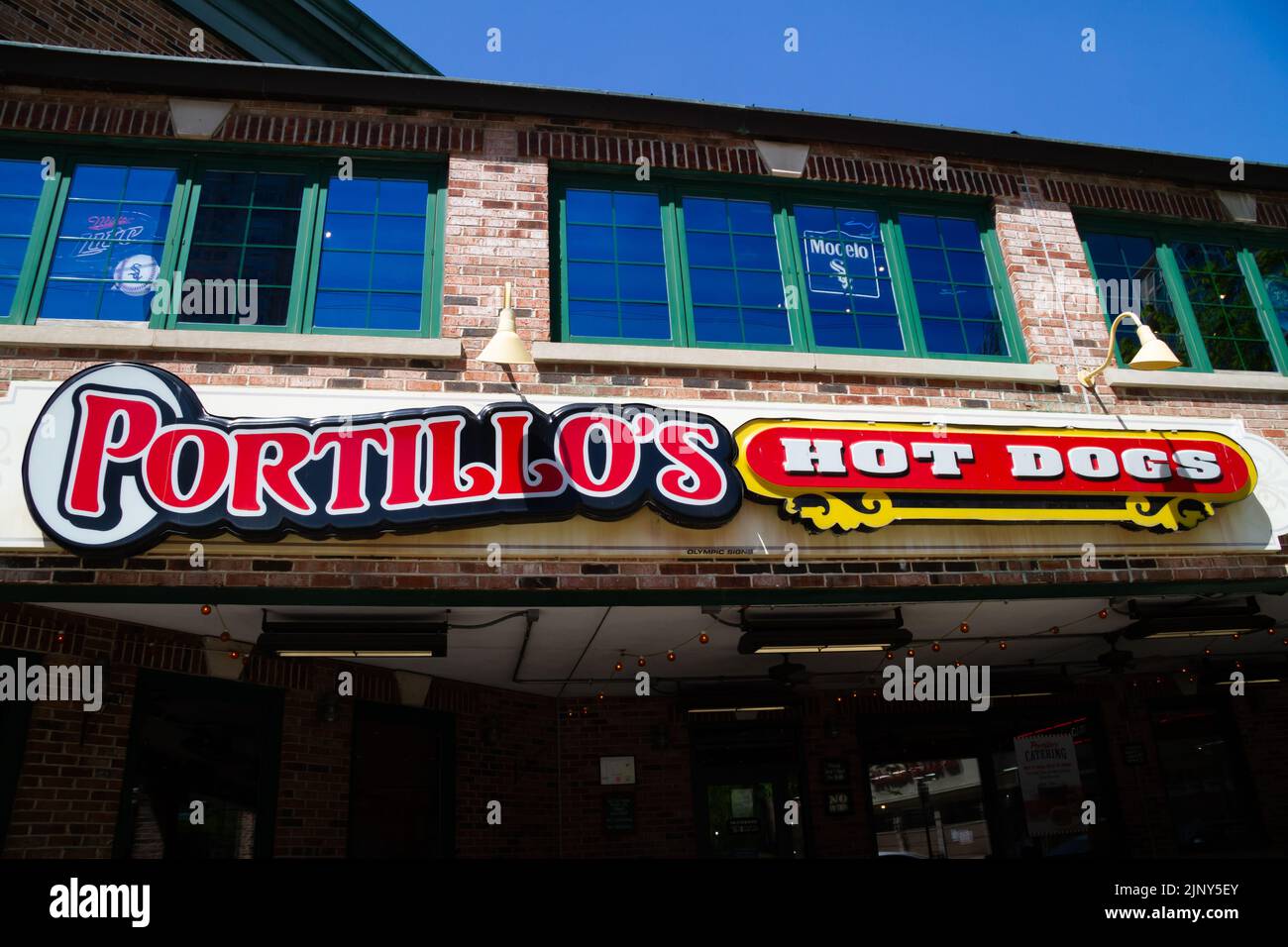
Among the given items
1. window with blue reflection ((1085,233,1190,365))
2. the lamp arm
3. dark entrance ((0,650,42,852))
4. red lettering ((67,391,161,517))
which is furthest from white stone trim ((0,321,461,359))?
window with blue reflection ((1085,233,1190,365))

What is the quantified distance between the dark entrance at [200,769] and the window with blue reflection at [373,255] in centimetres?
311

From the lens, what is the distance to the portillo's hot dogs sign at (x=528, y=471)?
556cm

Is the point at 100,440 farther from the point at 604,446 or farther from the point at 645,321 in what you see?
the point at 645,321

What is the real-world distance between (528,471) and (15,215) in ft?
14.6

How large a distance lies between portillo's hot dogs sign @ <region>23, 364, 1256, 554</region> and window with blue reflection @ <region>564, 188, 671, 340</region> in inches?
41.1

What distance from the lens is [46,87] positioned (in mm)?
6934

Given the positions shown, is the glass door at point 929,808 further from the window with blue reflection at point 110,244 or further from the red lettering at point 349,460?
the window with blue reflection at point 110,244

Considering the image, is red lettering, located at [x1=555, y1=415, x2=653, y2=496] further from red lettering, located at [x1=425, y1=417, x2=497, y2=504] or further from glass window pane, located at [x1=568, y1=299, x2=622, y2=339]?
glass window pane, located at [x1=568, y1=299, x2=622, y2=339]

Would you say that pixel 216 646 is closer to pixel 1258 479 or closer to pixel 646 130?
pixel 646 130

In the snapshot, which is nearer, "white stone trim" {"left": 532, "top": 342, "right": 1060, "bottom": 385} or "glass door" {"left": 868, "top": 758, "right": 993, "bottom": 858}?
"white stone trim" {"left": 532, "top": 342, "right": 1060, "bottom": 385}

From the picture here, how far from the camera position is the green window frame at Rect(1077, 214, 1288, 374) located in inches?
323

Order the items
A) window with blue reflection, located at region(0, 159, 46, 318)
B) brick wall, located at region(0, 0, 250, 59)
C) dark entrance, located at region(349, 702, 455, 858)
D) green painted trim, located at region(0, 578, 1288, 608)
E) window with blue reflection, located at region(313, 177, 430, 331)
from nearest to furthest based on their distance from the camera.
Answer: green painted trim, located at region(0, 578, 1288, 608)
window with blue reflection, located at region(0, 159, 46, 318)
window with blue reflection, located at region(313, 177, 430, 331)
dark entrance, located at region(349, 702, 455, 858)
brick wall, located at region(0, 0, 250, 59)

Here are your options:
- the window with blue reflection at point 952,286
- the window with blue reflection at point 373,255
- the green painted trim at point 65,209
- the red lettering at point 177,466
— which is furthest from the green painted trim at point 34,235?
the window with blue reflection at point 952,286
